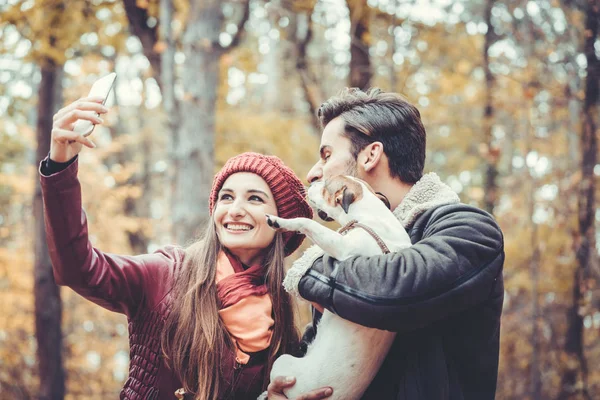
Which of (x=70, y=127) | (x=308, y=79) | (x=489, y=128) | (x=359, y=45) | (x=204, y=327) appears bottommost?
(x=489, y=128)

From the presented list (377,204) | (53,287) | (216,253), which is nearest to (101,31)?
(53,287)

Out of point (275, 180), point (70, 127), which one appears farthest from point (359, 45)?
point (70, 127)

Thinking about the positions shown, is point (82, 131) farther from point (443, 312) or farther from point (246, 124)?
point (246, 124)

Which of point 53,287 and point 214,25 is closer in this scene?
point 214,25

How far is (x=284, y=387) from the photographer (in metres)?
2.53

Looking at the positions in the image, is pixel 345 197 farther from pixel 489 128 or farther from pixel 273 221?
pixel 489 128

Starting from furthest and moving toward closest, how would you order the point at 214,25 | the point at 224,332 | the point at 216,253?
1. the point at 214,25
2. the point at 216,253
3. the point at 224,332

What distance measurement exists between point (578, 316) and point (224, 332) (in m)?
6.90

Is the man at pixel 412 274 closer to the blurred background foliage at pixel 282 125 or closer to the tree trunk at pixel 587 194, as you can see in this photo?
the blurred background foliage at pixel 282 125

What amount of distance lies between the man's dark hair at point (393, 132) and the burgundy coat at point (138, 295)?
108 cm

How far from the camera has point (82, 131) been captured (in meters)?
2.36

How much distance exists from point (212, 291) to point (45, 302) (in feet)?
22.7

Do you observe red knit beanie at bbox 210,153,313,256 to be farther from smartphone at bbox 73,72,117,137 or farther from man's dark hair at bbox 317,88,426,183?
smartphone at bbox 73,72,117,137

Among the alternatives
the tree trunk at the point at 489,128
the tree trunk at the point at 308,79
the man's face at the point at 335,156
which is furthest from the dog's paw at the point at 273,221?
the tree trunk at the point at 489,128
